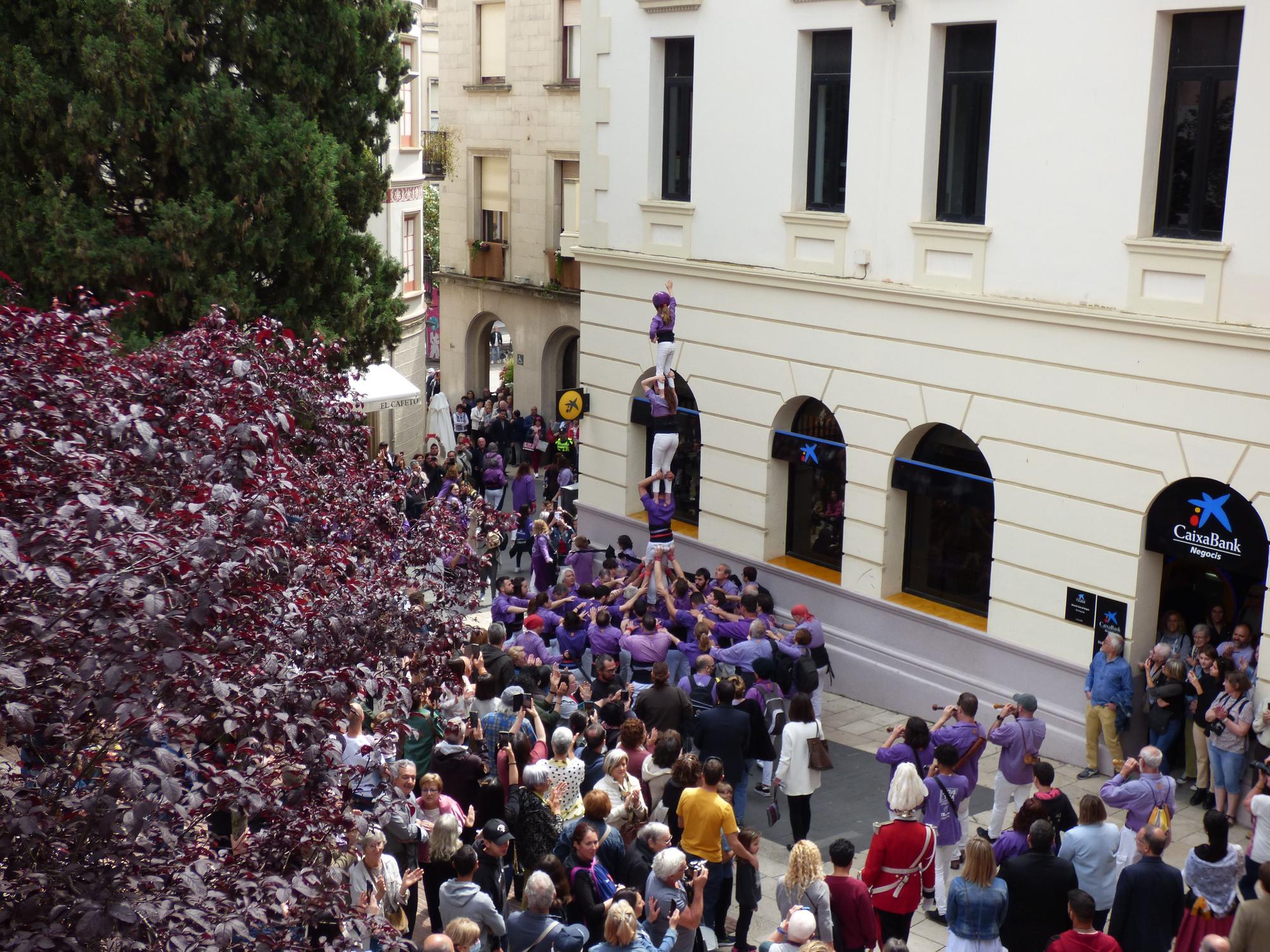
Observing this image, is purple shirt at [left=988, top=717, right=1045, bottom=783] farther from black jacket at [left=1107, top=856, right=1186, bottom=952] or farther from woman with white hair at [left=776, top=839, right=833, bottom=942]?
woman with white hair at [left=776, top=839, right=833, bottom=942]

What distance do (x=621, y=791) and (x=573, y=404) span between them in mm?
11951

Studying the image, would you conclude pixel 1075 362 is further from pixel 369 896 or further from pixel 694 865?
pixel 369 896

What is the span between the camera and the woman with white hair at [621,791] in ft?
34.8

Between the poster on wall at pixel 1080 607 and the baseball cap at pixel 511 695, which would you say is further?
the poster on wall at pixel 1080 607

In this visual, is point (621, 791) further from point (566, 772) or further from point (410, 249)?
point (410, 249)

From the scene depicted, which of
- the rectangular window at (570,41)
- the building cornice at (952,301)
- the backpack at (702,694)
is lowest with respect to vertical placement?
the backpack at (702,694)

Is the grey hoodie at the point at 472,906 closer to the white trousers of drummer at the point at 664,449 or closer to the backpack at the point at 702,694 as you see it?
the backpack at the point at 702,694

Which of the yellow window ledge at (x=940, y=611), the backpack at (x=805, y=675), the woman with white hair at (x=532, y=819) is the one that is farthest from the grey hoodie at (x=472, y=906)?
the yellow window ledge at (x=940, y=611)

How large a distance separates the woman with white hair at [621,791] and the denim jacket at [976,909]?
254cm

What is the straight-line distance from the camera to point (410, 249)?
33531 millimetres

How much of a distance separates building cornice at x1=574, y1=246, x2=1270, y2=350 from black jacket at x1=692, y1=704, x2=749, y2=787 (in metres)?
6.04

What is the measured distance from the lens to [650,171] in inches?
816

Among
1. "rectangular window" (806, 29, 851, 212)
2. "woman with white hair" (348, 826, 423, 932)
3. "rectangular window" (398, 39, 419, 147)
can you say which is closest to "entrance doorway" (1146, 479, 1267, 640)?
"rectangular window" (806, 29, 851, 212)

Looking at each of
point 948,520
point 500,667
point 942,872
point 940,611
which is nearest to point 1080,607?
point 940,611
